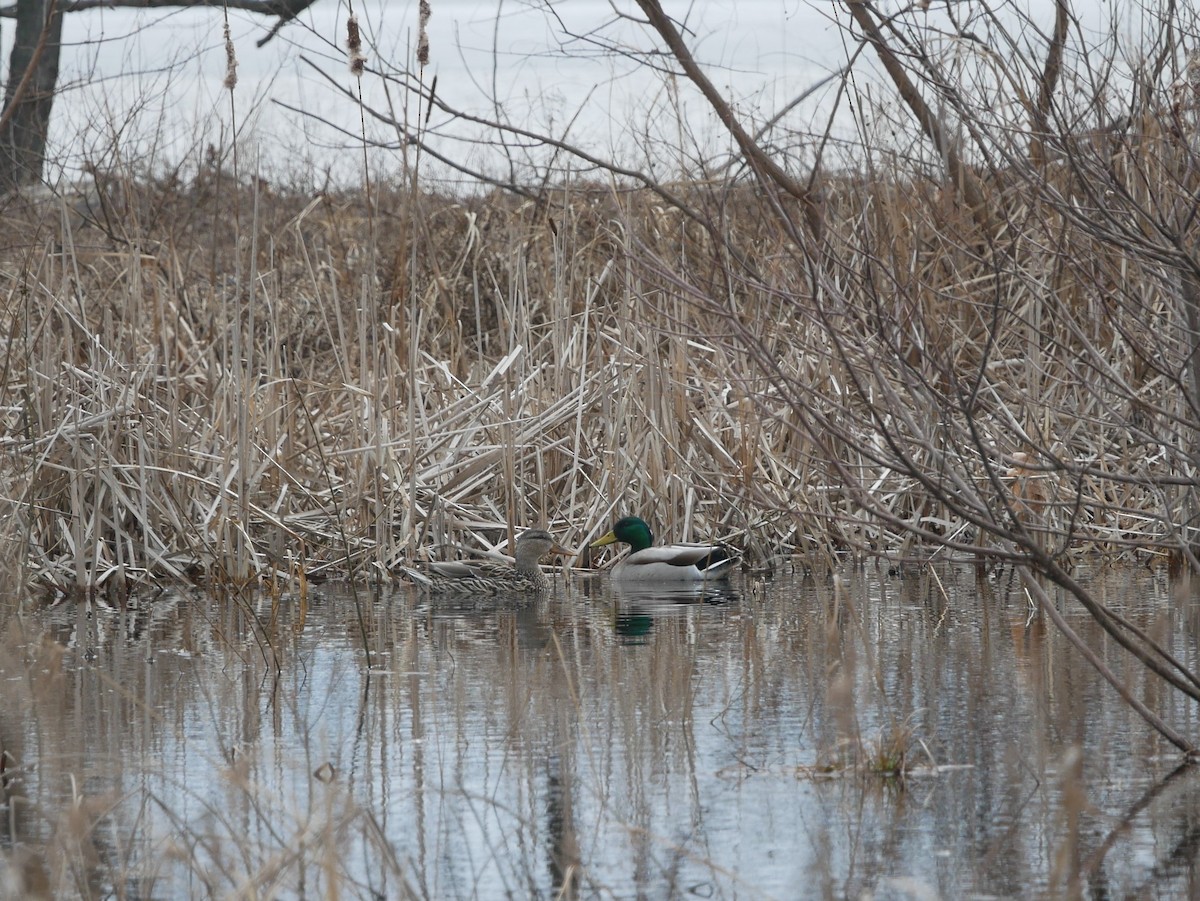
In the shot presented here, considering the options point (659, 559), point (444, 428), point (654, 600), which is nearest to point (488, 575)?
point (654, 600)

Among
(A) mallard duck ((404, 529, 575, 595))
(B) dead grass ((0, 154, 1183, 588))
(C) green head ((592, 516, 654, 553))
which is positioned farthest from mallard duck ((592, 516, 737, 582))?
(A) mallard duck ((404, 529, 575, 595))

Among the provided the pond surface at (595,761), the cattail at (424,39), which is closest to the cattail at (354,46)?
the cattail at (424,39)

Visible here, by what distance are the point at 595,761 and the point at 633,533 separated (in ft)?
14.5

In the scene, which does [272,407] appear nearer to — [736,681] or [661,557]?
[661,557]

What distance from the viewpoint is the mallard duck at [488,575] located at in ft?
27.2

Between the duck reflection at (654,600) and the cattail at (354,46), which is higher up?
the cattail at (354,46)

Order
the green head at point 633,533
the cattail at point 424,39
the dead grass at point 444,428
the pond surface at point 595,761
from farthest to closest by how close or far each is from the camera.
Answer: the green head at point 633,533
the dead grass at point 444,428
the cattail at point 424,39
the pond surface at point 595,761

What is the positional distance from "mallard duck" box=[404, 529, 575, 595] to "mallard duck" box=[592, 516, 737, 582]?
468mm

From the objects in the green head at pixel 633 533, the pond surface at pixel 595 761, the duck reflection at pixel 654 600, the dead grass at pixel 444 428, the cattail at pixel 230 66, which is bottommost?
the pond surface at pixel 595 761

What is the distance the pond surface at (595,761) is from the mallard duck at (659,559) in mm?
1211

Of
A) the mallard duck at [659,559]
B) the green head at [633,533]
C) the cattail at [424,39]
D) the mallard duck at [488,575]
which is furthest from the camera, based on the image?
the green head at [633,533]

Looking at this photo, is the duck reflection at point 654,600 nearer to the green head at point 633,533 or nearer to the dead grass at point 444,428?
the green head at point 633,533

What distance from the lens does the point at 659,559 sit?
8633 mm

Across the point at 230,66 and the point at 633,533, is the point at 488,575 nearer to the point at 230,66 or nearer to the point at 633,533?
the point at 633,533
